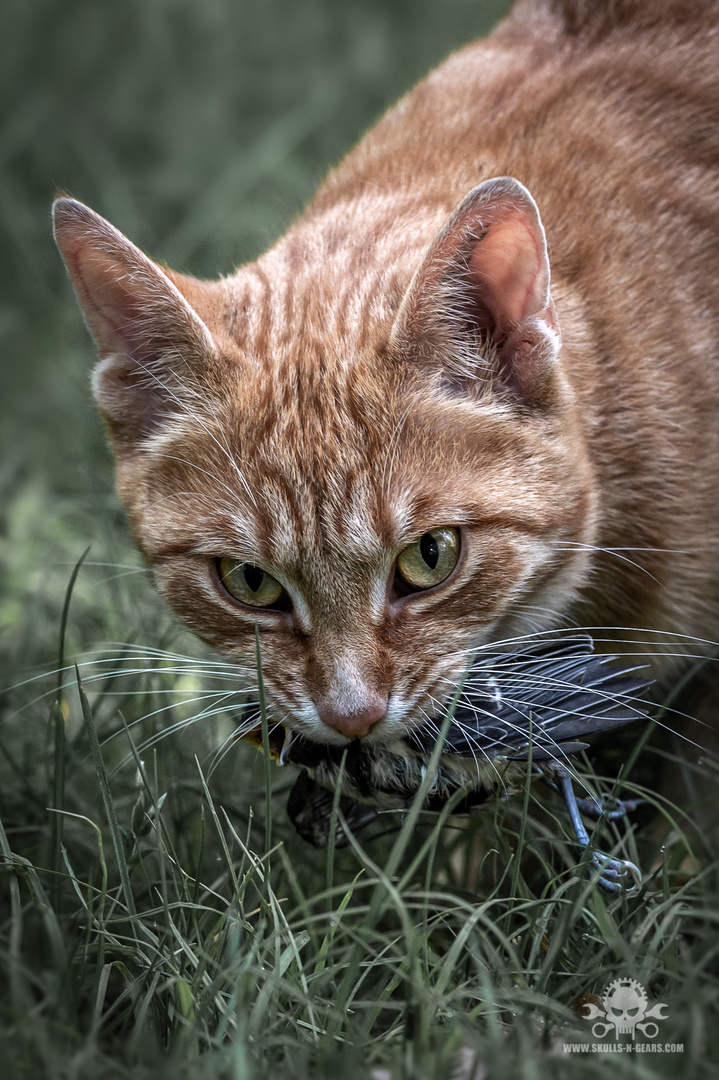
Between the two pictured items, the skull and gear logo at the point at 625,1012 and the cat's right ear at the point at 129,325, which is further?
the cat's right ear at the point at 129,325

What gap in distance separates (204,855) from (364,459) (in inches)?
36.5

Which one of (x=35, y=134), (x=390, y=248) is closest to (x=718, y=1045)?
(x=390, y=248)

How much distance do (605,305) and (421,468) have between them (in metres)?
0.60

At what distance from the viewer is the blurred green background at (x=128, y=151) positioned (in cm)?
377

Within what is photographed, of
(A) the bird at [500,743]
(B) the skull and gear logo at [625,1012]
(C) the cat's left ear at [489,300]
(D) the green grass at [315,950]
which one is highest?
(C) the cat's left ear at [489,300]

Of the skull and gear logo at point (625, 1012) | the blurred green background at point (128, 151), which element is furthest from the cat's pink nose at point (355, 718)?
the blurred green background at point (128, 151)

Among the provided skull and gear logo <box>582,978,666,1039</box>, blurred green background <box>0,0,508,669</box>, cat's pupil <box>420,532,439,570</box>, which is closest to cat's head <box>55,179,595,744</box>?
cat's pupil <box>420,532,439,570</box>

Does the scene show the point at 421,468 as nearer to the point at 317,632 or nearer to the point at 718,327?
the point at 317,632

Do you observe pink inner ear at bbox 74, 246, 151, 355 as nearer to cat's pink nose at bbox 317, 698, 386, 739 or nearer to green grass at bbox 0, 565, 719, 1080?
green grass at bbox 0, 565, 719, 1080

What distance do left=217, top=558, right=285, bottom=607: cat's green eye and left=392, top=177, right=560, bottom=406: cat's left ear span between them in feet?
1.70

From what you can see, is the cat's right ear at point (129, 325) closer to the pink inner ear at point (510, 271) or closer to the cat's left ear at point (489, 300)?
the cat's left ear at point (489, 300)

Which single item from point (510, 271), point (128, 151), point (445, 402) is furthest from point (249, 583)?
point (128, 151)

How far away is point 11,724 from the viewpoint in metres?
2.71

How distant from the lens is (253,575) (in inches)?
76.5
